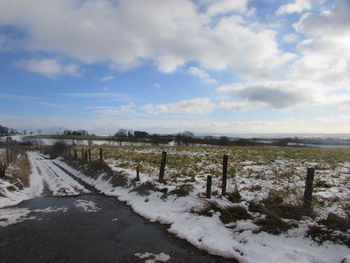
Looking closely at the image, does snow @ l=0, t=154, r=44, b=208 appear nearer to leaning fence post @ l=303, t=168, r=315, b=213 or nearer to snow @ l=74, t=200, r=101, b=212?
snow @ l=74, t=200, r=101, b=212

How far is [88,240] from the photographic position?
5.54 metres

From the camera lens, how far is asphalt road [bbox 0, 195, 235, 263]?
4730 millimetres

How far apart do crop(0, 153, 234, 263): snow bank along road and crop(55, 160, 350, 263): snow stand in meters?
0.33

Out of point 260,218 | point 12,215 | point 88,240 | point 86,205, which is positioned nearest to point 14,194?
point 12,215

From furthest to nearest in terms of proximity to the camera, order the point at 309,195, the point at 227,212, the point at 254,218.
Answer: the point at 227,212, the point at 254,218, the point at 309,195

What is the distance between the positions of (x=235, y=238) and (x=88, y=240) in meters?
3.69

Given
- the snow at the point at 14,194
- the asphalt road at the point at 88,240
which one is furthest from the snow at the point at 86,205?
the snow at the point at 14,194

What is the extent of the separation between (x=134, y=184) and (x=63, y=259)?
606cm

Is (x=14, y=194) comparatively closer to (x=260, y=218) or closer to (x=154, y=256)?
(x=154, y=256)

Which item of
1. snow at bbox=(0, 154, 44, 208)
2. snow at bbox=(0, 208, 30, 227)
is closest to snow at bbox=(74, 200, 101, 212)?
snow at bbox=(0, 208, 30, 227)

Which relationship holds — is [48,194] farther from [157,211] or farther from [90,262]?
[90,262]

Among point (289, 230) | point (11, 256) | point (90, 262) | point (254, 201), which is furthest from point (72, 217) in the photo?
point (289, 230)

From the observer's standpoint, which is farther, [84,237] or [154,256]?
[84,237]

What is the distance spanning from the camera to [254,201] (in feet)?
22.4
